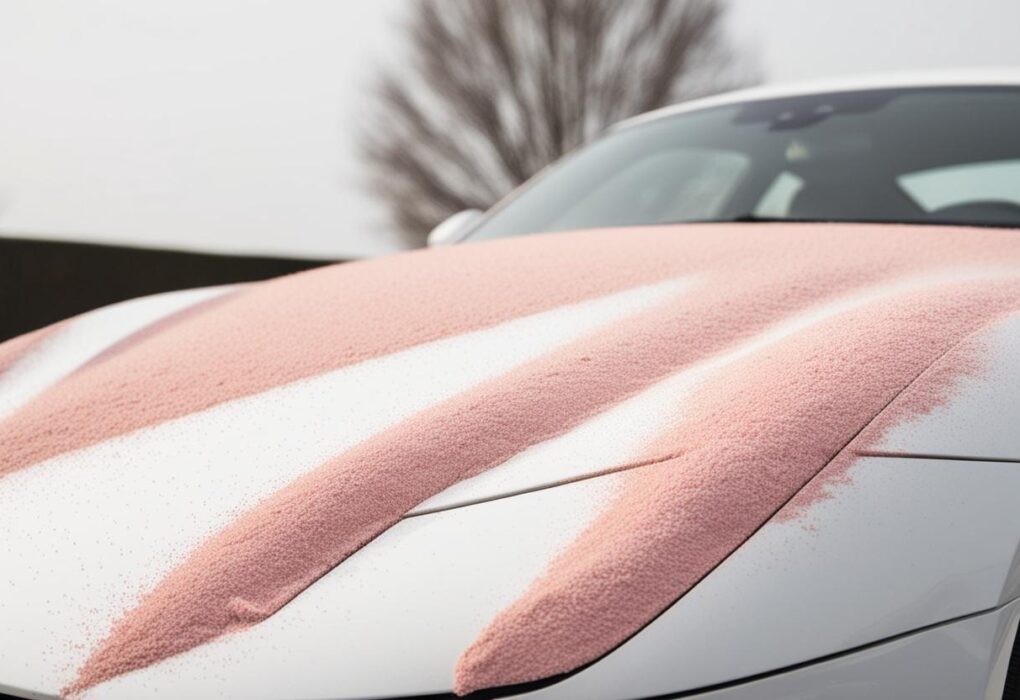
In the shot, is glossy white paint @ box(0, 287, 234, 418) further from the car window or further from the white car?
the car window

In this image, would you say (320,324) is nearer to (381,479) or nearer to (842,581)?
(381,479)

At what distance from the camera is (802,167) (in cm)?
257

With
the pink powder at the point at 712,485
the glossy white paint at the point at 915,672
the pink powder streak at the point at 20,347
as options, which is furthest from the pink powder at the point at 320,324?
the glossy white paint at the point at 915,672

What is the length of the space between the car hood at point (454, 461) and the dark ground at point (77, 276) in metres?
5.36

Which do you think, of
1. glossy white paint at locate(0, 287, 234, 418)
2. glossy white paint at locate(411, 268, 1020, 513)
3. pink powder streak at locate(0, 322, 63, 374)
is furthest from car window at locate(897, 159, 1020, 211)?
pink powder streak at locate(0, 322, 63, 374)

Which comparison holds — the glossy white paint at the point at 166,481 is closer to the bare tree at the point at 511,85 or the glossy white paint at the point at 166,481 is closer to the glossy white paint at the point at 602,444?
the glossy white paint at the point at 602,444

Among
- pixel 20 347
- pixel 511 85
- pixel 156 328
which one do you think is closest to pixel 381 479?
pixel 156 328

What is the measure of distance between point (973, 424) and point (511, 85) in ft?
69.4

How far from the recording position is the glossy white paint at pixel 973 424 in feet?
3.47

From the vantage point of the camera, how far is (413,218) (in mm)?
21406

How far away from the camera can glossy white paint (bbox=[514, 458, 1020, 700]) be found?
0.89m

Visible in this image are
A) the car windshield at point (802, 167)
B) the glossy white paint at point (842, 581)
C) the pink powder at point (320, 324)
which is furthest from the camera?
the car windshield at point (802, 167)

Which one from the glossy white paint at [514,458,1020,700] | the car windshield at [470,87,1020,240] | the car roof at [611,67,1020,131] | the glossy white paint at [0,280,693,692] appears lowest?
the car windshield at [470,87,1020,240]

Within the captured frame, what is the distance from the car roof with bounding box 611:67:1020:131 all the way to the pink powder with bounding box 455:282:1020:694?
1.39 metres
